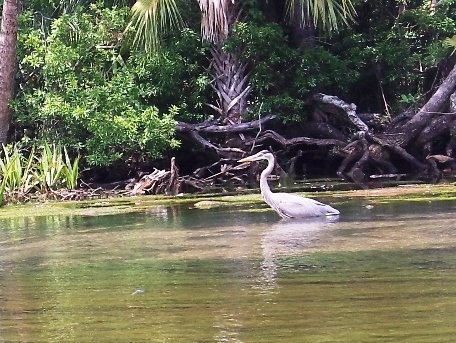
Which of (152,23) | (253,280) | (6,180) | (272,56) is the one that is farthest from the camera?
(272,56)

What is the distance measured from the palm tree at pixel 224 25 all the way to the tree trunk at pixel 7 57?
1.83m

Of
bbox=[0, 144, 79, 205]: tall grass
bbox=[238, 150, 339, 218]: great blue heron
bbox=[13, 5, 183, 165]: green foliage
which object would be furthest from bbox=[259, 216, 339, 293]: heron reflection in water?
bbox=[13, 5, 183, 165]: green foliage

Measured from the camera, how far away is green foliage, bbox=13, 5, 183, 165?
14102 mm

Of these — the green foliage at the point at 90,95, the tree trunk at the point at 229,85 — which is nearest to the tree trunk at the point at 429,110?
the tree trunk at the point at 229,85

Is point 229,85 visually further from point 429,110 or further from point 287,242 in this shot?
point 287,242

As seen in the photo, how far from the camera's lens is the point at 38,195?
13.2 m

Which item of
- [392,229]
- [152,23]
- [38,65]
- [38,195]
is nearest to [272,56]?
[152,23]

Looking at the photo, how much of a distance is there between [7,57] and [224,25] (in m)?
3.54

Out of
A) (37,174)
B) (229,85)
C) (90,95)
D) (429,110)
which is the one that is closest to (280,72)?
(229,85)

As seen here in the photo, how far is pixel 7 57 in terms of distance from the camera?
14.9m

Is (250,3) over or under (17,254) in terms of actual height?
over

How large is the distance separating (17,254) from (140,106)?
750 cm

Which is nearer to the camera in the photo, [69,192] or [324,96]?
[69,192]

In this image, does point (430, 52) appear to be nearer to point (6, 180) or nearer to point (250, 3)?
point (250, 3)
